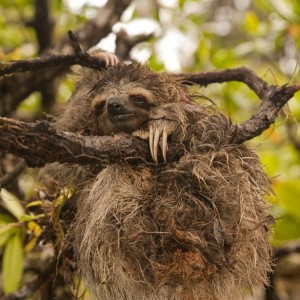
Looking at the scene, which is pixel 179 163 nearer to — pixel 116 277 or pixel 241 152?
pixel 241 152

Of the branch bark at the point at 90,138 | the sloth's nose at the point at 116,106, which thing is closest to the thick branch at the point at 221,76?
the branch bark at the point at 90,138

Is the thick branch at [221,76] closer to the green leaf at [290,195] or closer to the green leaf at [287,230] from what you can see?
the green leaf at [290,195]

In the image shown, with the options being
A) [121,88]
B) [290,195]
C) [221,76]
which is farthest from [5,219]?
[290,195]

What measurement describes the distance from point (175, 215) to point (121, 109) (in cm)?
48

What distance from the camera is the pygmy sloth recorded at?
1612 mm

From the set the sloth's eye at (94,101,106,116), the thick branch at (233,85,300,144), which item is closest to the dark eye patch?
the sloth's eye at (94,101,106,116)

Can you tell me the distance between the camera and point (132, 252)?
5.37ft

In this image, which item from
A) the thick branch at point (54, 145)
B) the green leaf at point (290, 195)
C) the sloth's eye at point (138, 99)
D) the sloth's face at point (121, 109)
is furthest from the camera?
the green leaf at point (290, 195)

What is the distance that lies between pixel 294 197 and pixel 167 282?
4.27ft

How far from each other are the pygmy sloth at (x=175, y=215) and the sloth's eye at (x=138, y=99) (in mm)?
29

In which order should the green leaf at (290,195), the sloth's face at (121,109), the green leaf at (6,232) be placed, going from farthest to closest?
the green leaf at (290,195), the green leaf at (6,232), the sloth's face at (121,109)

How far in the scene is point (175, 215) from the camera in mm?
1625

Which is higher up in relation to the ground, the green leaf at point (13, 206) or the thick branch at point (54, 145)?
the thick branch at point (54, 145)

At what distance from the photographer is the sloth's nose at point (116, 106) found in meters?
1.91
